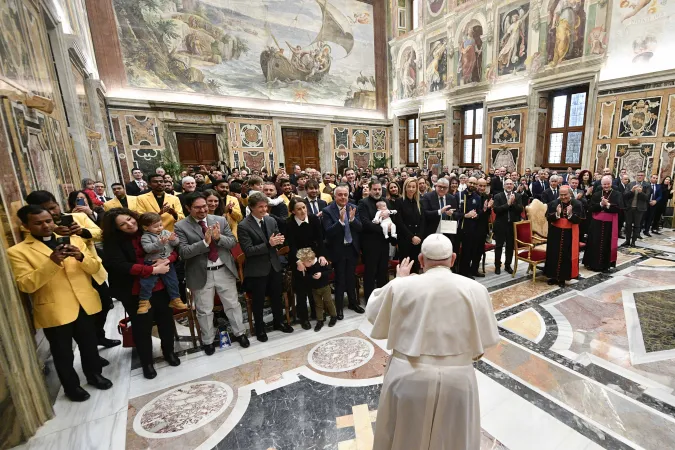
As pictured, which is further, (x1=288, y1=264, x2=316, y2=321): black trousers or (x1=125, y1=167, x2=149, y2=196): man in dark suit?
(x1=125, y1=167, x2=149, y2=196): man in dark suit

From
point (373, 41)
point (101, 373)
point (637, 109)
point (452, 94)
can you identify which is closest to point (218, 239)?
point (101, 373)

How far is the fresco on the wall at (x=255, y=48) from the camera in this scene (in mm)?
11828

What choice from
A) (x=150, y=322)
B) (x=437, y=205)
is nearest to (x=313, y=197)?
(x=437, y=205)

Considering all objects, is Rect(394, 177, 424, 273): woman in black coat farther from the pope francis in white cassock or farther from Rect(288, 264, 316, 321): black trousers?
the pope francis in white cassock

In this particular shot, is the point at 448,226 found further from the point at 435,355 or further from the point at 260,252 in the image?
the point at 435,355

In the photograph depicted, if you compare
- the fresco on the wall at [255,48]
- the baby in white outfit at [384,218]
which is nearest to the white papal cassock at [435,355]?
the baby in white outfit at [384,218]

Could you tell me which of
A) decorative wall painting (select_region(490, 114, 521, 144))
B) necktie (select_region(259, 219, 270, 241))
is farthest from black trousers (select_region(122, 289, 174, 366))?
decorative wall painting (select_region(490, 114, 521, 144))

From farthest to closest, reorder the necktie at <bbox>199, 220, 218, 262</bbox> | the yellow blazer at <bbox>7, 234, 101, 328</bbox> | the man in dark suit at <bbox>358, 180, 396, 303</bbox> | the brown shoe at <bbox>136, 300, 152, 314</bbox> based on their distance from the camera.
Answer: the man in dark suit at <bbox>358, 180, 396, 303</bbox> → the necktie at <bbox>199, 220, 218, 262</bbox> → the brown shoe at <bbox>136, 300, 152, 314</bbox> → the yellow blazer at <bbox>7, 234, 101, 328</bbox>

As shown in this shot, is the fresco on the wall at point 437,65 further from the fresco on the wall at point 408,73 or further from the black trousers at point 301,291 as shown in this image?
the black trousers at point 301,291

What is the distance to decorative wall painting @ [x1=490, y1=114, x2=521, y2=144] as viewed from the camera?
Result: 498 inches

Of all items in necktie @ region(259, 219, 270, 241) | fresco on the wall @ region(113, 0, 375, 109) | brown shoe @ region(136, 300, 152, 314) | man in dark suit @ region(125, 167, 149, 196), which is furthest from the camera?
fresco on the wall @ region(113, 0, 375, 109)

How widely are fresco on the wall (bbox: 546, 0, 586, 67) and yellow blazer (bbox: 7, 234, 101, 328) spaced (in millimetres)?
14514

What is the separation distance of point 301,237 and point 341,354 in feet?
4.99

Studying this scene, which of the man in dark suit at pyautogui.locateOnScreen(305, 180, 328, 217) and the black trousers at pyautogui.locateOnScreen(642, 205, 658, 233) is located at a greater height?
the man in dark suit at pyautogui.locateOnScreen(305, 180, 328, 217)
